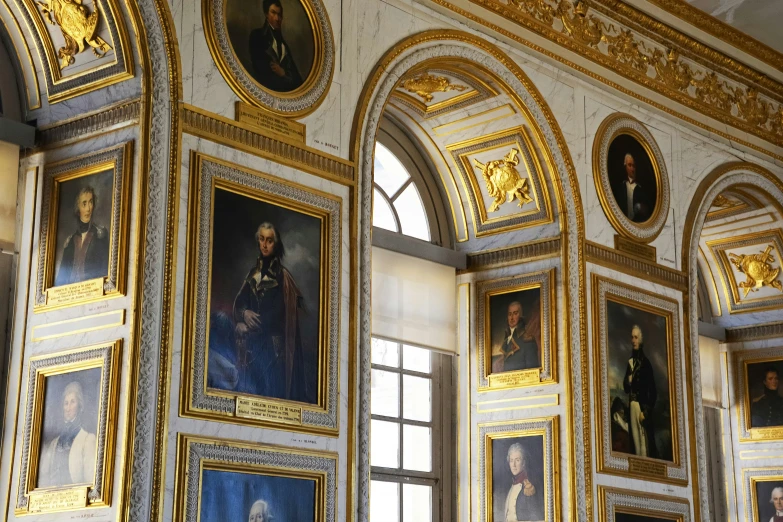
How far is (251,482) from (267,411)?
525 mm

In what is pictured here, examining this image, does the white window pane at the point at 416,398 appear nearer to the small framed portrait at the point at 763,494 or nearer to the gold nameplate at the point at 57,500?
the gold nameplate at the point at 57,500

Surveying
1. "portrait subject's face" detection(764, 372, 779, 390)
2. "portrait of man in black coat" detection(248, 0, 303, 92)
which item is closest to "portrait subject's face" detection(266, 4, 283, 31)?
"portrait of man in black coat" detection(248, 0, 303, 92)

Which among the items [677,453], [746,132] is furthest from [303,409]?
[746,132]

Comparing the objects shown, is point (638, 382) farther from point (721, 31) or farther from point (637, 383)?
point (721, 31)

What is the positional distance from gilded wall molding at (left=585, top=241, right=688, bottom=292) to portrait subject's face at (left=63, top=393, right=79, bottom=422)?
574 centimetres

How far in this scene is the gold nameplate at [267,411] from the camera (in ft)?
27.5

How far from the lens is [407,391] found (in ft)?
40.0

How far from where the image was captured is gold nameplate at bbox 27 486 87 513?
25.4 feet

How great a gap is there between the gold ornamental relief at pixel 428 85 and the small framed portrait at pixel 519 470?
337 centimetres

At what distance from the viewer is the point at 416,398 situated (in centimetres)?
1226

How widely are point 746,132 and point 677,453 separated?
448 cm

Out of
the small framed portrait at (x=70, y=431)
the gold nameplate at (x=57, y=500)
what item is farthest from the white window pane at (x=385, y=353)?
the gold nameplate at (x=57, y=500)

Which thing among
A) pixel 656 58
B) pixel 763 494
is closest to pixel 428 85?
pixel 656 58

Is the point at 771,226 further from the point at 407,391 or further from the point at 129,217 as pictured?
the point at 129,217
